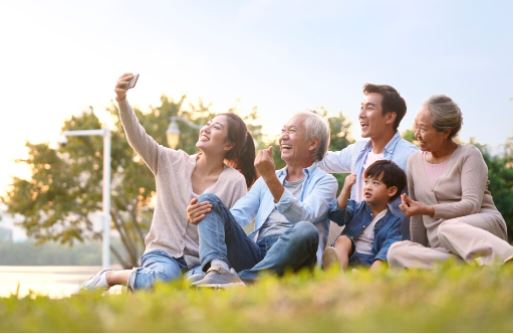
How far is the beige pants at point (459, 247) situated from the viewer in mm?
5270

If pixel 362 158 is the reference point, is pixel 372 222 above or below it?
below

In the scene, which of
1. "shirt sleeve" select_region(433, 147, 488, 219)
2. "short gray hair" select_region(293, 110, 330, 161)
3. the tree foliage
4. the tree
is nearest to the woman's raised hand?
"short gray hair" select_region(293, 110, 330, 161)

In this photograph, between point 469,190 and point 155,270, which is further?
point 155,270

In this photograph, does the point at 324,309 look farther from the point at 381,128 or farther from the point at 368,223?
the point at 381,128

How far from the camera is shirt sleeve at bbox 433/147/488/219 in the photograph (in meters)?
5.48

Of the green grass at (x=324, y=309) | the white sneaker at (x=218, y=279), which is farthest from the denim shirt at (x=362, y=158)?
the green grass at (x=324, y=309)

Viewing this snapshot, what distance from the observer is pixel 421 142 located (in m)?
5.68

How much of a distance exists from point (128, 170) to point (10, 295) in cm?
2410

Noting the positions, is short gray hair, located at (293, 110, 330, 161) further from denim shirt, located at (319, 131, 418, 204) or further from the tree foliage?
the tree foliage

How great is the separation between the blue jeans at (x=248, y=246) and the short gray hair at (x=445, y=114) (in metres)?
1.05

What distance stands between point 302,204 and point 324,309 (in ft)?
7.21

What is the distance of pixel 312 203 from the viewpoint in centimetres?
572

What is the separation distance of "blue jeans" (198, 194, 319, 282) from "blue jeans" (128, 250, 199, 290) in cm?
47

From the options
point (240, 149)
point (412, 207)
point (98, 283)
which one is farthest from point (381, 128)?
point (98, 283)
